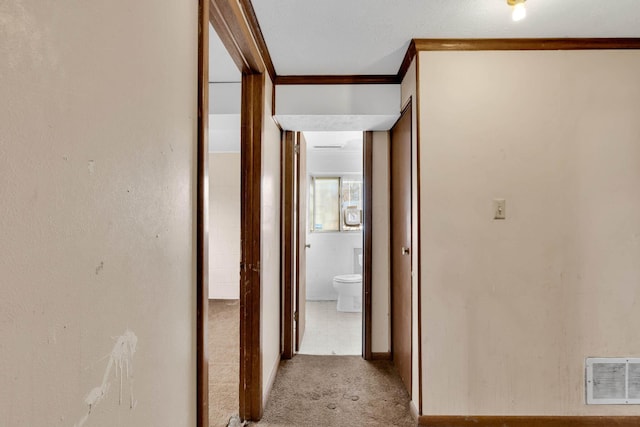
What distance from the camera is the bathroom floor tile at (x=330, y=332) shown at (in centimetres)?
320

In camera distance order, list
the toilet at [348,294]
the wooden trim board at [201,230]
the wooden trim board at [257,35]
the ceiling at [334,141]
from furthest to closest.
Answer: the toilet at [348,294] < the ceiling at [334,141] < the wooden trim board at [257,35] < the wooden trim board at [201,230]

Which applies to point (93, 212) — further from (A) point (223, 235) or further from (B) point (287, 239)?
(A) point (223, 235)

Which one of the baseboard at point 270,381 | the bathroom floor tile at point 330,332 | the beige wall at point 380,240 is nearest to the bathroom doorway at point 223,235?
the baseboard at point 270,381

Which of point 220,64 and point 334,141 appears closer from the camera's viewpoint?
point 220,64

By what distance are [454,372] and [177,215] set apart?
6.08 ft

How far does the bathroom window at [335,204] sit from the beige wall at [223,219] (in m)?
1.12

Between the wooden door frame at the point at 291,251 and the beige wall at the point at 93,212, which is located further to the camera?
the wooden door frame at the point at 291,251

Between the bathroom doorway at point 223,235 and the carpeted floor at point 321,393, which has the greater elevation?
the bathroom doorway at point 223,235

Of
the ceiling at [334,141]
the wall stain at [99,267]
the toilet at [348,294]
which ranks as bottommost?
the toilet at [348,294]

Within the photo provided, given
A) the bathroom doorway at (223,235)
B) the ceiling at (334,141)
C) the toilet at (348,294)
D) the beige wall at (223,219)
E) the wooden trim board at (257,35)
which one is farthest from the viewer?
the beige wall at (223,219)

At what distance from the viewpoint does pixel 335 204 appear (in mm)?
5109

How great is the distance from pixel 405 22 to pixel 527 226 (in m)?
1.38

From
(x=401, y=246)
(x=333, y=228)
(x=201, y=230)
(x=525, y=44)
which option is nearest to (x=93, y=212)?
(x=201, y=230)

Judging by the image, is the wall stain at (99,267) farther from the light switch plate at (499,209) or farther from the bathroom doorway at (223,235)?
the light switch plate at (499,209)
